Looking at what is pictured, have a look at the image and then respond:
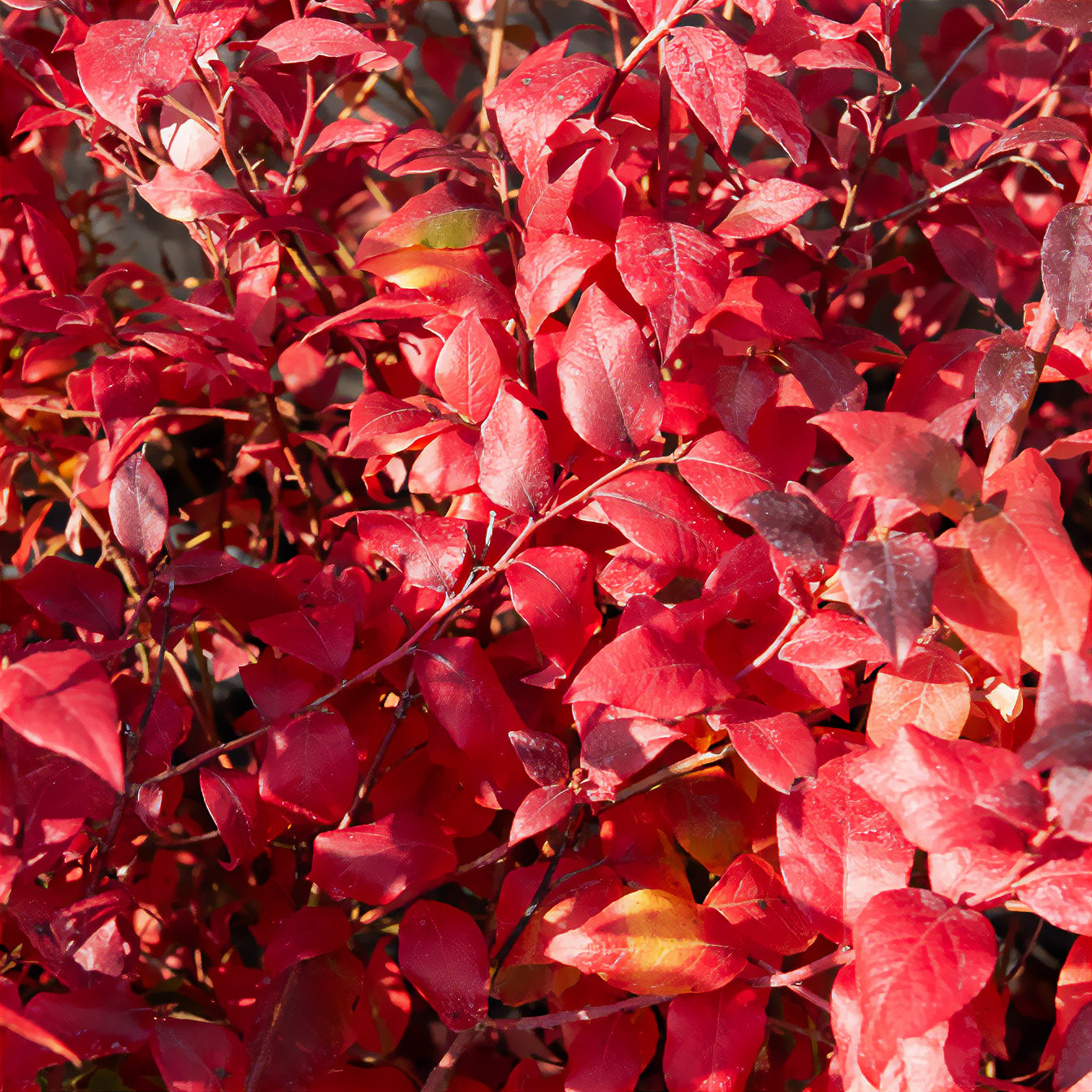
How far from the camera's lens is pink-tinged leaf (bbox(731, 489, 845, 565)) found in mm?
378

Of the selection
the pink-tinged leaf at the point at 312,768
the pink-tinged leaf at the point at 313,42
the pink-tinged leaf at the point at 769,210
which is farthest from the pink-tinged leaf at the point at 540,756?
the pink-tinged leaf at the point at 313,42

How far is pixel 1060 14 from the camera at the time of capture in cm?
45

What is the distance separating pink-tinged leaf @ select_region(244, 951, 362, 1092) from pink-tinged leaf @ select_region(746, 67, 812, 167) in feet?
1.83

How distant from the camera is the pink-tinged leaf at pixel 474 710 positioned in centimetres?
51

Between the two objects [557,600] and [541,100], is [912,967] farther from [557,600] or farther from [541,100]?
[541,100]

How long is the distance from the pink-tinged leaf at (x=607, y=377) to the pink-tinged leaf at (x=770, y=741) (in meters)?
0.15

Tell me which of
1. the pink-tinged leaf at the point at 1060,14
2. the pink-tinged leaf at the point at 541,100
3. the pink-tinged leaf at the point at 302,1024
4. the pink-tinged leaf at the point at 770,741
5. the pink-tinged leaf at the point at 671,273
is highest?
the pink-tinged leaf at the point at 1060,14

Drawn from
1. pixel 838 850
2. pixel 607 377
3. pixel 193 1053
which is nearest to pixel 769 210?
pixel 607 377

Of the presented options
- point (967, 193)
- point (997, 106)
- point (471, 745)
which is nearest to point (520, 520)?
point (471, 745)

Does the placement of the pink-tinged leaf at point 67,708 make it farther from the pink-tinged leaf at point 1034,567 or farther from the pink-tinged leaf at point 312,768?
the pink-tinged leaf at point 1034,567

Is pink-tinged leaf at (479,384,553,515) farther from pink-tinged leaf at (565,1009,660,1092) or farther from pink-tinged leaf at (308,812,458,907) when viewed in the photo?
pink-tinged leaf at (565,1009,660,1092)

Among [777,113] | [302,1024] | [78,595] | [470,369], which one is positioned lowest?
[302,1024]

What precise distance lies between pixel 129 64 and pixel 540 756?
419mm

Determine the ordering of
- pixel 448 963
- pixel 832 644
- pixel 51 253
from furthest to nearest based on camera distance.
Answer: pixel 51 253, pixel 448 963, pixel 832 644
